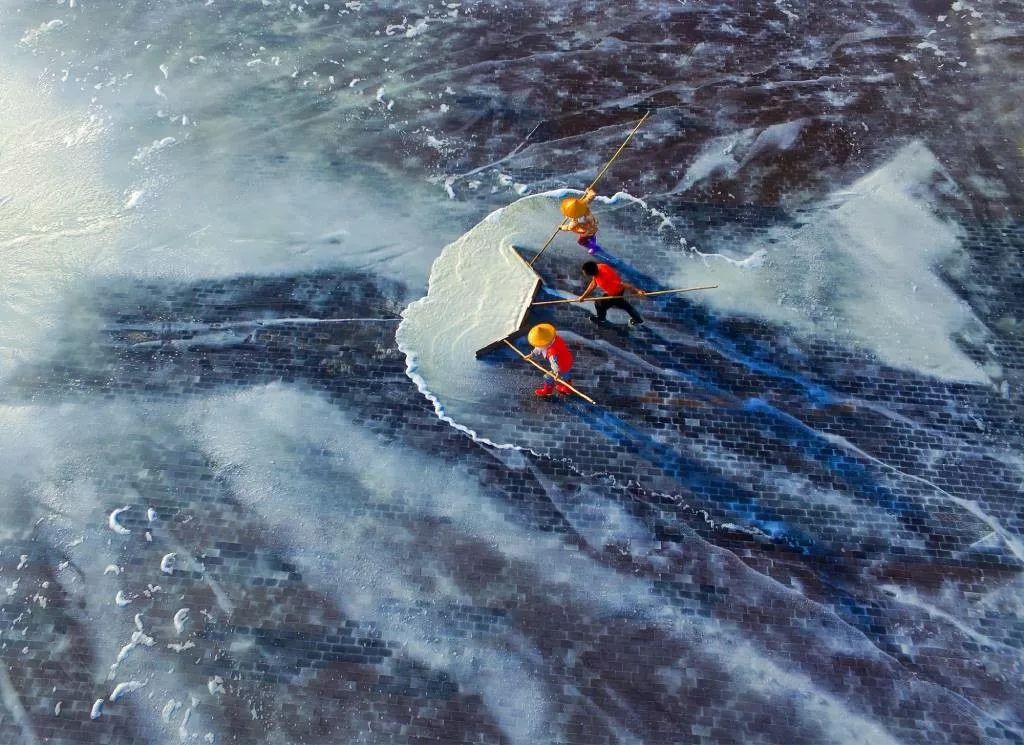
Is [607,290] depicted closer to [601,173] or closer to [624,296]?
[624,296]

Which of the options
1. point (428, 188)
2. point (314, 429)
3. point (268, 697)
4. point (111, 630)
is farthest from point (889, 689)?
point (428, 188)

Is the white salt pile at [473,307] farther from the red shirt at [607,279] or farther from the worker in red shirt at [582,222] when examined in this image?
the red shirt at [607,279]

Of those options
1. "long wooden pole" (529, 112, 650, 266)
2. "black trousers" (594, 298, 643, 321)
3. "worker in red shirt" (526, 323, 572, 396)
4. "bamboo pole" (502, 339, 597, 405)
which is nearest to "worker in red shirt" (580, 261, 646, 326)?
"black trousers" (594, 298, 643, 321)

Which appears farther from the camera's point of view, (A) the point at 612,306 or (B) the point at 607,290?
(A) the point at 612,306

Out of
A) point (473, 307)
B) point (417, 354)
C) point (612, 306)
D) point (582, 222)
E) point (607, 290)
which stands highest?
point (582, 222)

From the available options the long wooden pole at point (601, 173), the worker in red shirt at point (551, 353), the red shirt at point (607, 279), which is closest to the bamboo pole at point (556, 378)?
the worker in red shirt at point (551, 353)

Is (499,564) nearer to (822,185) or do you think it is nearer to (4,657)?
(4,657)

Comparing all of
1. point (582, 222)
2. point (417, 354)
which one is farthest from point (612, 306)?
point (417, 354)
